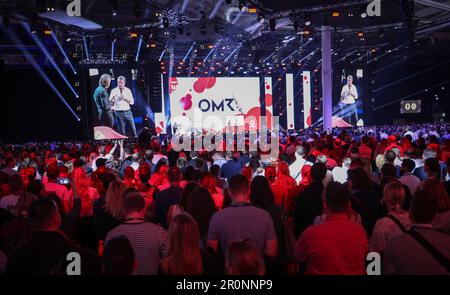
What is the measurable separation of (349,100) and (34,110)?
1696 centimetres

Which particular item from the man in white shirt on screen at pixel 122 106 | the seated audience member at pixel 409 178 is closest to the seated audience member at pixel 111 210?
the seated audience member at pixel 409 178

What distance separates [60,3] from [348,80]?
18158 millimetres

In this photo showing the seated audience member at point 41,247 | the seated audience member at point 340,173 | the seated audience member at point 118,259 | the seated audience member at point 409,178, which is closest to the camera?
the seated audience member at point 118,259

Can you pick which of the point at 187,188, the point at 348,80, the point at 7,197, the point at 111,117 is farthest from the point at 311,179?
the point at 348,80

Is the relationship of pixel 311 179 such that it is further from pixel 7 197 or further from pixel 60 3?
pixel 60 3

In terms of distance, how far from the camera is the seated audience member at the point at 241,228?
384cm

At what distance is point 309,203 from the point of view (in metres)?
5.11

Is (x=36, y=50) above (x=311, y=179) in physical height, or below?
above

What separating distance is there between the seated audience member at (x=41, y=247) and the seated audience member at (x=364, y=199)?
2.88 meters

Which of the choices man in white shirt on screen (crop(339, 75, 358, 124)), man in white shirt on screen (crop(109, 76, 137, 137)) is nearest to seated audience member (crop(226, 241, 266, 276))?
man in white shirt on screen (crop(109, 76, 137, 137))

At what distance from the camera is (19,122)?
22672 mm

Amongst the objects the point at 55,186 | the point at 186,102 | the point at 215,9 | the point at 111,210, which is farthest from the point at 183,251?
the point at 186,102

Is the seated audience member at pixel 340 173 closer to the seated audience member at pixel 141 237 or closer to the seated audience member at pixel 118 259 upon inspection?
the seated audience member at pixel 141 237

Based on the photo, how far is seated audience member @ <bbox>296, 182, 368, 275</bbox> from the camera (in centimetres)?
331
